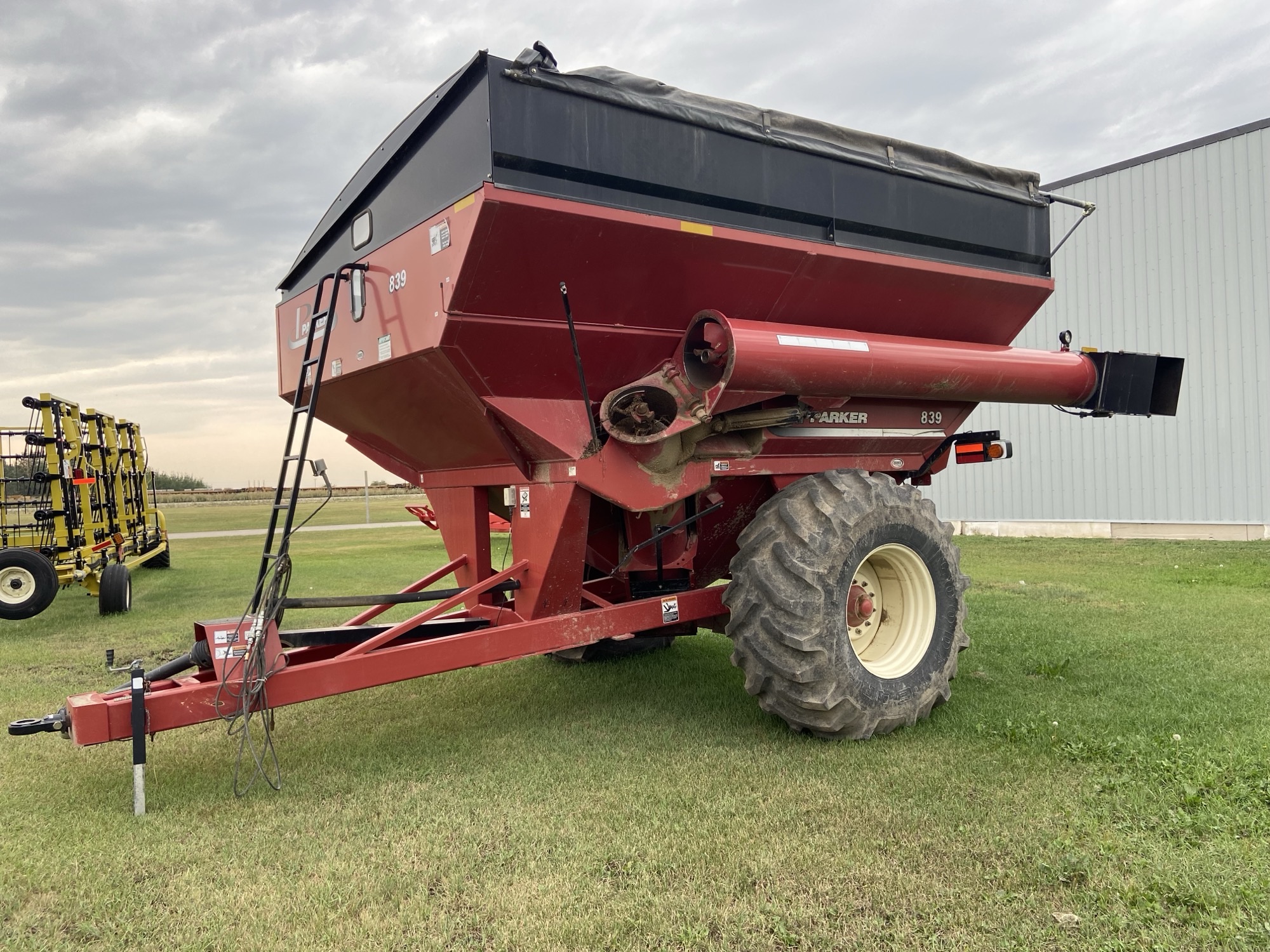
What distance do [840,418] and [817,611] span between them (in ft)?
4.39

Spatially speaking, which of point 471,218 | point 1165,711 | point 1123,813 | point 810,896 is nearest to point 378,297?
point 471,218

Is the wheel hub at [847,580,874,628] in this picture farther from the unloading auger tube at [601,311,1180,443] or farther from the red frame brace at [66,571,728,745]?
the unloading auger tube at [601,311,1180,443]

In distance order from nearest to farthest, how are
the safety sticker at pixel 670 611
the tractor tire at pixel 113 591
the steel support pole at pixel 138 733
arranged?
1. the steel support pole at pixel 138 733
2. the safety sticker at pixel 670 611
3. the tractor tire at pixel 113 591

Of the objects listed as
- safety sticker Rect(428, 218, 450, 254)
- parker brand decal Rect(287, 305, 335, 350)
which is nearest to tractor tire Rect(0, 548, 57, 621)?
parker brand decal Rect(287, 305, 335, 350)

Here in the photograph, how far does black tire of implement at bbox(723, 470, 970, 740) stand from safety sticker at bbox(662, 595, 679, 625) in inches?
14.9

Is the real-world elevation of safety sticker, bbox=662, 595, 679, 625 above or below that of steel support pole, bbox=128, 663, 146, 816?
above

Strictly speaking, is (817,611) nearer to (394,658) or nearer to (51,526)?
(394,658)

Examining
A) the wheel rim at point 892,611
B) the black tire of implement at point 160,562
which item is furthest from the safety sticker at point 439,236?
the black tire of implement at point 160,562

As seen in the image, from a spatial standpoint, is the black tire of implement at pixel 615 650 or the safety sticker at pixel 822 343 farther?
the black tire of implement at pixel 615 650

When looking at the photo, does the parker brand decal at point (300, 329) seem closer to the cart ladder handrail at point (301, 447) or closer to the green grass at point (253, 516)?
the cart ladder handrail at point (301, 447)

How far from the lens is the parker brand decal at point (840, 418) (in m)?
4.97

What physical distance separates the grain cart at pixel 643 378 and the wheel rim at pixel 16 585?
4837mm

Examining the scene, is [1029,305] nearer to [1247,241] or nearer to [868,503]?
[868,503]

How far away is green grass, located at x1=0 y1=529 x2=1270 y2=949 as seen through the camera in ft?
8.79
